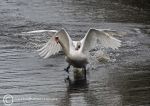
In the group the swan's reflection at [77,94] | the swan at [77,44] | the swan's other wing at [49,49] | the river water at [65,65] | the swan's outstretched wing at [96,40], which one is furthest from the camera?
the swan's other wing at [49,49]

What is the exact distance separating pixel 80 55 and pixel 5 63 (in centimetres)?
205

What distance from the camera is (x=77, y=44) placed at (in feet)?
46.8

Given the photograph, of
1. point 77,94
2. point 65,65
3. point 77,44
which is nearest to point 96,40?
point 77,44

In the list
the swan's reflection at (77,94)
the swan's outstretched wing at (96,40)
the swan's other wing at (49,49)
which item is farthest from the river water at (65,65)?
the swan's outstretched wing at (96,40)

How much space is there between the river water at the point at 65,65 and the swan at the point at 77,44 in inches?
16.9

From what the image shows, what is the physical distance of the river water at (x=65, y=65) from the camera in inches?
479

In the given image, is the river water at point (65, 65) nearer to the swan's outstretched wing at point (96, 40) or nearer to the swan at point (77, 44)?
the swan at point (77, 44)

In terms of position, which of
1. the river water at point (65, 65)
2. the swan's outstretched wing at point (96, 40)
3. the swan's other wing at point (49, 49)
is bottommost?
the river water at point (65, 65)

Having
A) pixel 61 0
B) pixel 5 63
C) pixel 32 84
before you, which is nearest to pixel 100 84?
pixel 32 84

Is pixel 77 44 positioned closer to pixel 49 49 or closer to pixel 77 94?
pixel 49 49

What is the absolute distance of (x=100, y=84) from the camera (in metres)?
13.4

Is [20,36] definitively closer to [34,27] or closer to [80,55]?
[34,27]

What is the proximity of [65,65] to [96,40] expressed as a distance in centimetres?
114

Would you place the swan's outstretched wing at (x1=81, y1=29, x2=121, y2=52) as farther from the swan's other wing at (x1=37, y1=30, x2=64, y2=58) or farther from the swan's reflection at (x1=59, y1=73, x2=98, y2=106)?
the swan's reflection at (x1=59, y1=73, x2=98, y2=106)
